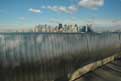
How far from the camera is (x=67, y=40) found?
773 centimetres

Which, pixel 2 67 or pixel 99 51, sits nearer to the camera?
pixel 2 67

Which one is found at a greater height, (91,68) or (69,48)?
(69,48)

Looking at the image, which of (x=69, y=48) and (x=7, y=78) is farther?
(x=69, y=48)

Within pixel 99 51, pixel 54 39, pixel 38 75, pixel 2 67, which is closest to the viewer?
pixel 2 67

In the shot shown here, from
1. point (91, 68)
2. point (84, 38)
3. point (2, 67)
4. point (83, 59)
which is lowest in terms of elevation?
point (91, 68)

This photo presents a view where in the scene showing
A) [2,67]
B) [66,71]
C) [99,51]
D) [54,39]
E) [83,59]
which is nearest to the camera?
[2,67]

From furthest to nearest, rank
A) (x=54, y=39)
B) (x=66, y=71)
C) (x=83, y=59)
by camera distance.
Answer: (x=83, y=59) → (x=66, y=71) → (x=54, y=39)

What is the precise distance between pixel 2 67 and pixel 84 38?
5.05m

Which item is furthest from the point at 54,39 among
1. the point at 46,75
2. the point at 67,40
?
the point at 46,75

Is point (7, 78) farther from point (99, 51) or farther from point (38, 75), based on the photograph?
point (99, 51)

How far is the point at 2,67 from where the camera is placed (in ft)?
17.0

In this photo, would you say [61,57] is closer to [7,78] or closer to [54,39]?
[54,39]

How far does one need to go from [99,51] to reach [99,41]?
2.13 ft

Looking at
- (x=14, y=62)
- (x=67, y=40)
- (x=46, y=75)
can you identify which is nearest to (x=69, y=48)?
(x=67, y=40)
